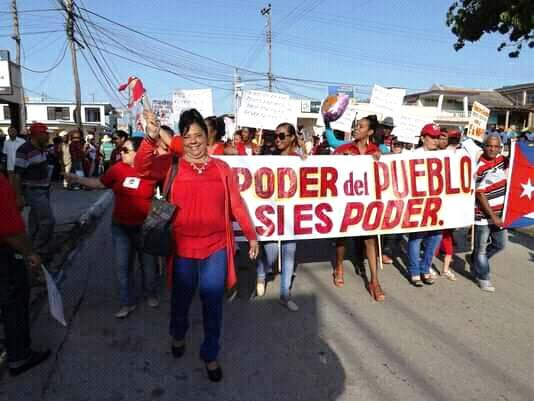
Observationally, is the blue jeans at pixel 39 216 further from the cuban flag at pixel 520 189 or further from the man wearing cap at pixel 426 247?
the cuban flag at pixel 520 189

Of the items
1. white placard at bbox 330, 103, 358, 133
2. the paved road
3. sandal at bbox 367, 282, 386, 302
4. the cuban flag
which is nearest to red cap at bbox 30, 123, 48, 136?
the paved road

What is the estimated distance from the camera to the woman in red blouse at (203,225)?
270 cm

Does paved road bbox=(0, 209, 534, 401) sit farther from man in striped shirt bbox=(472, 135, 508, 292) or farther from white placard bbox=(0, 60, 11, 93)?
white placard bbox=(0, 60, 11, 93)

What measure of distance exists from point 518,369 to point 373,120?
2.64 meters

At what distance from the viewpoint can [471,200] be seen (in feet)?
15.9

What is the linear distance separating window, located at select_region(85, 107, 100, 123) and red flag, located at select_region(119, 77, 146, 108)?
58.8m

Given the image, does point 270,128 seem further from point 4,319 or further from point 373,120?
point 4,319

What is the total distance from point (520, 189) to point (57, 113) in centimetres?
6165

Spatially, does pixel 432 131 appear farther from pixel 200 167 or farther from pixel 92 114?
pixel 92 114

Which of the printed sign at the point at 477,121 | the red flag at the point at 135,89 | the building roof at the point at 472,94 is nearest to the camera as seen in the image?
the red flag at the point at 135,89

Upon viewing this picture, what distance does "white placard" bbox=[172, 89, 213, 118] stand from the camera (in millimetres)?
6316

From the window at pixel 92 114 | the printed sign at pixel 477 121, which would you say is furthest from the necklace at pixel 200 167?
the window at pixel 92 114

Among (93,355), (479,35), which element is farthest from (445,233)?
(479,35)

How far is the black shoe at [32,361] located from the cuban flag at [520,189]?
4.66m
